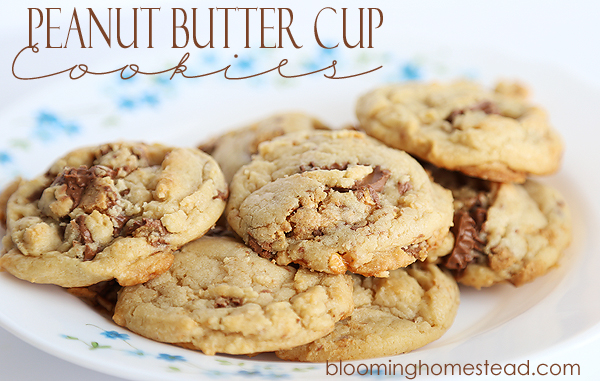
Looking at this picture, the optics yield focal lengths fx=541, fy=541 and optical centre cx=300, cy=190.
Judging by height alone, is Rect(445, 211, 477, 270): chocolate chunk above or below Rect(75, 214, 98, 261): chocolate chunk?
below

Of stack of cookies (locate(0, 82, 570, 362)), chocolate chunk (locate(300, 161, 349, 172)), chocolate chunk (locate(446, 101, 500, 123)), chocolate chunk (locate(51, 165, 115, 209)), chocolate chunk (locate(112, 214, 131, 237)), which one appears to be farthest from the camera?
chocolate chunk (locate(446, 101, 500, 123))

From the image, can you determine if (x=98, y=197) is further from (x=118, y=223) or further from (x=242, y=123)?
(x=242, y=123)

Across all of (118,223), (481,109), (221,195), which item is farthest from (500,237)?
(118,223)

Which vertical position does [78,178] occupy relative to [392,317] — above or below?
above

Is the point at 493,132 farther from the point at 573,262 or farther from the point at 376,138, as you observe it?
the point at 573,262

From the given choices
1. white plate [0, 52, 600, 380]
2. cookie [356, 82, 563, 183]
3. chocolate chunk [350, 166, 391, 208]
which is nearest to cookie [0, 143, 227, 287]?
white plate [0, 52, 600, 380]

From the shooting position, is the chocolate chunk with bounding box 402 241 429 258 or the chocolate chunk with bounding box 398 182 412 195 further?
the chocolate chunk with bounding box 398 182 412 195

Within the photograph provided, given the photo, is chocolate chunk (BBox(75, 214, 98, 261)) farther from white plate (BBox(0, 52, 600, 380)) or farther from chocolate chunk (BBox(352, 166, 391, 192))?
chocolate chunk (BBox(352, 166, 391, 192))
